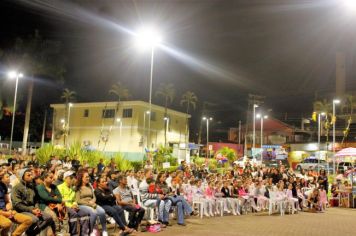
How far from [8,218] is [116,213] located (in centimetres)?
275

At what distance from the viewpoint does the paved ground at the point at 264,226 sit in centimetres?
1073

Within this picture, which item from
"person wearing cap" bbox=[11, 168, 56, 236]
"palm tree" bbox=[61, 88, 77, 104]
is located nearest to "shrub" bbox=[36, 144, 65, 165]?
"person wearing cap" bbox=[11, 168, 56, 236]

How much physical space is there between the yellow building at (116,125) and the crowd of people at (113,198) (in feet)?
99.7

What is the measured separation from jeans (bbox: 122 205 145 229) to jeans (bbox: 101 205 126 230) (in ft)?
1.50

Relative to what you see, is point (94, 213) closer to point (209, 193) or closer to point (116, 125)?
point (209, 193)

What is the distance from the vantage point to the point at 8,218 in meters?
7.41

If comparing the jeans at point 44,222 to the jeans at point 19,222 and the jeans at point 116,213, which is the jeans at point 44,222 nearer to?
the jeans at point 19,222

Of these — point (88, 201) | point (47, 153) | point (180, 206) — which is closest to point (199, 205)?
point (180, 206)

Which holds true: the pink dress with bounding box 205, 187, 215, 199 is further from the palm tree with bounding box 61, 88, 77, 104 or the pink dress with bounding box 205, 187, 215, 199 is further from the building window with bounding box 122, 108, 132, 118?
the palm tree with bounding box 61, 88, 77, 104

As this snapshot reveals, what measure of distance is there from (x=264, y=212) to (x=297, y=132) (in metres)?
48.8

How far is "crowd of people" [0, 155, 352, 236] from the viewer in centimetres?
795

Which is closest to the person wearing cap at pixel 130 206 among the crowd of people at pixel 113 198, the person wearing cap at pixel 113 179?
the crowd of people at pixel 113 198

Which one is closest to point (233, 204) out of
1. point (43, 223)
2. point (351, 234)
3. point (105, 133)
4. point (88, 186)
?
point (351, 234)

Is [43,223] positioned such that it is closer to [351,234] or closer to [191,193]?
[191,193]
